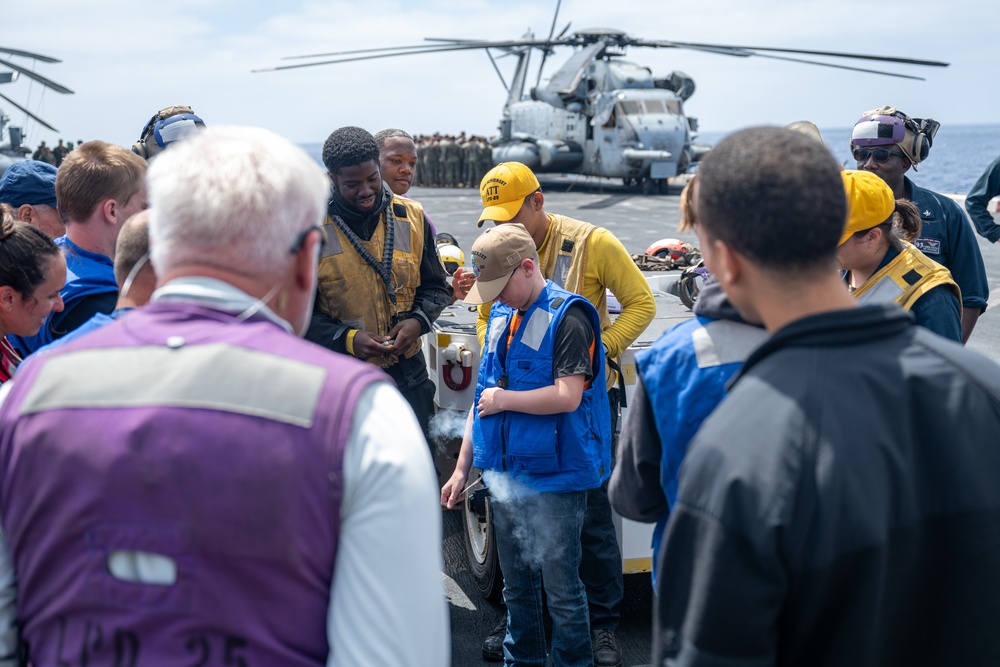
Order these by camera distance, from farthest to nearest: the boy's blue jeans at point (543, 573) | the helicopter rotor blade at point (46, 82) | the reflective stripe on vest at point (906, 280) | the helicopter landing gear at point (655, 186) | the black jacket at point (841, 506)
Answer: the helicopter landing gear at point (655, 186) < the helicopter rotor blade at point (46, 82) < the boy's blue jeans at point (543, 573) < the reflective stripe on vest at point (906, 280) < the black jacket at point (841, 506)

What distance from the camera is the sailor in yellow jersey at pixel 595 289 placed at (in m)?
3.91

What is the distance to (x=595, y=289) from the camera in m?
4.12

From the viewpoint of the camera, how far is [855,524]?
4.83ft

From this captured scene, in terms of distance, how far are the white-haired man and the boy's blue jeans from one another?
1976 mm

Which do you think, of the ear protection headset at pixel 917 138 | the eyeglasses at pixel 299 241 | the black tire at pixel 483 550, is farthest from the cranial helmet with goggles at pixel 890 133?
the eyeglasses at pixel 299 241

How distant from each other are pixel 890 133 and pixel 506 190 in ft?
5.86

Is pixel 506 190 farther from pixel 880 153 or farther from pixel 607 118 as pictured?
pixel 607 118

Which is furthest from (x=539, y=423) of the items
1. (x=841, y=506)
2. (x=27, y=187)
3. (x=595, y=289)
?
(x=27, y=187)

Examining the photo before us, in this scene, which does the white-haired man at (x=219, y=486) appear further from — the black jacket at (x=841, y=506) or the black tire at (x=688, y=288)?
the black tire at (x=688, y=288)

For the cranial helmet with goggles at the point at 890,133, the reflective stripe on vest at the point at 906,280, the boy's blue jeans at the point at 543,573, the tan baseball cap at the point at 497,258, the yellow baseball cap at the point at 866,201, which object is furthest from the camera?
the cranial helmet with goggles at the point at 890,133

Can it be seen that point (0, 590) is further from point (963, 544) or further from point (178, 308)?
point (963, 544)

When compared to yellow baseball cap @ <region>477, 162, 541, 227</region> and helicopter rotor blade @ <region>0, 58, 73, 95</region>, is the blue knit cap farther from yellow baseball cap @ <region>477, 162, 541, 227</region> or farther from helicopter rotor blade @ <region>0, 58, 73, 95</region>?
helicopter rotor blade @ <region>0, 58, 73, 95</region>

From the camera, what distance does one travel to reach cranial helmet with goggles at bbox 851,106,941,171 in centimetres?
427

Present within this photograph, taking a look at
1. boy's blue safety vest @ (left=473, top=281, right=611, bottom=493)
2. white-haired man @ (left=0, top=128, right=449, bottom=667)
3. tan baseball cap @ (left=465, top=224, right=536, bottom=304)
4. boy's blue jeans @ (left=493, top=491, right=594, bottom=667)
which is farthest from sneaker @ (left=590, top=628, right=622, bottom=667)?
white-haired man @ (left=0, top=128, right=449, bottom=667)
